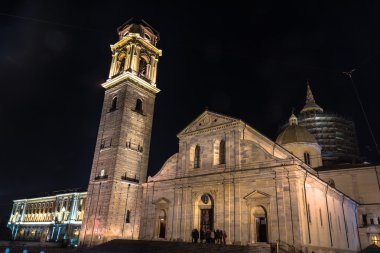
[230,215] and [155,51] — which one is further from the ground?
[155,51]

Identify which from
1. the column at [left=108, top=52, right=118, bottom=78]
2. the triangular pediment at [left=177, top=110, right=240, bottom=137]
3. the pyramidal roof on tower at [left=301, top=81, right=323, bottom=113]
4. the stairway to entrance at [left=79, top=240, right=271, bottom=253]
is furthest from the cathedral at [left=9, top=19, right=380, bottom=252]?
the pyramidal roof on tower at [left=301, top=81, right=323, bottom=113]

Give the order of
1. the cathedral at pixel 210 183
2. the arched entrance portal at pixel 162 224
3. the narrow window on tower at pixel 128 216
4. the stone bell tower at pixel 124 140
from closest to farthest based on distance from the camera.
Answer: the cathedral at pixel 210 183 < the arched entrance portal at pixel 162 224 < the stone bell tower at pixel 124 140 < the narrow window on tower at pixel 128 216

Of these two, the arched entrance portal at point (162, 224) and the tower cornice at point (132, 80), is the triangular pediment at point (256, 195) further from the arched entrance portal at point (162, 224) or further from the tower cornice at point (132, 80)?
the tower cornice at point (132, 80)

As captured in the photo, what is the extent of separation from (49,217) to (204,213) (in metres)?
58.6

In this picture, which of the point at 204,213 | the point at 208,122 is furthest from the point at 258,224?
the point at 208,122

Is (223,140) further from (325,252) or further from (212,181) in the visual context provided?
(325,252)

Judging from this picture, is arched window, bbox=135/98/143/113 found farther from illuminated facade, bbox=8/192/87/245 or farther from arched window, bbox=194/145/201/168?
illuminated facade, bbox=8/192/87/245

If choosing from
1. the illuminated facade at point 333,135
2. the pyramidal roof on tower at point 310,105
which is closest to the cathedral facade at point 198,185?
the illuminated facade at point 333,135

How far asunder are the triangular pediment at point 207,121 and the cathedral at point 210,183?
0.10 m

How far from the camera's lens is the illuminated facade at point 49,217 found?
211 feet

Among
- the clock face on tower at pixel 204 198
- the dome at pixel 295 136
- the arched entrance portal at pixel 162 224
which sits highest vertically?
the dome at pixel 295 136

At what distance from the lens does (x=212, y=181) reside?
2650 centimetres

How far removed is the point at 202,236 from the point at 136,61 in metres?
23.7

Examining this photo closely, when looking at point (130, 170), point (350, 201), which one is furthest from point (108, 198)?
point (350, 201)
